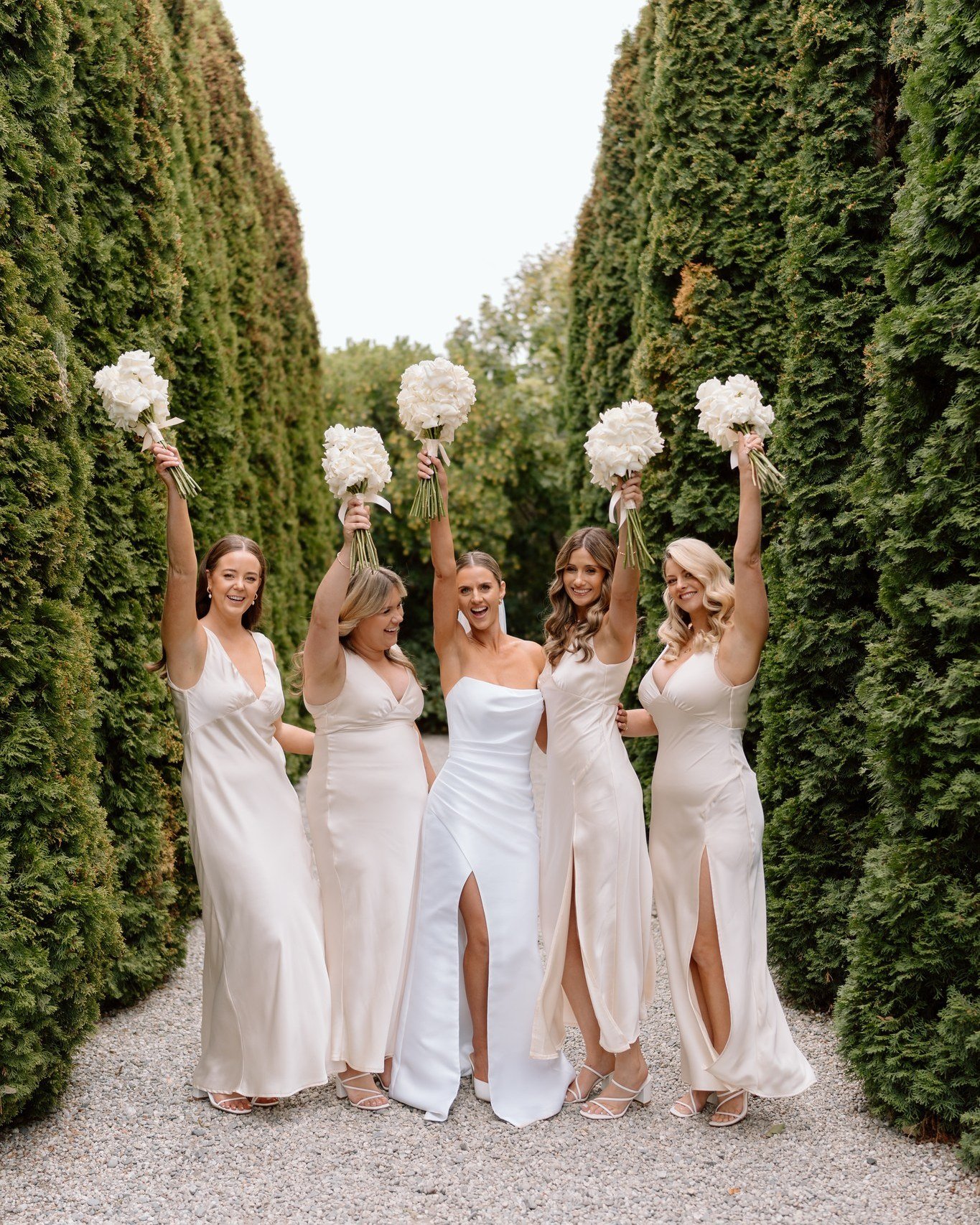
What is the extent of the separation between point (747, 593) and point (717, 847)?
0.93m

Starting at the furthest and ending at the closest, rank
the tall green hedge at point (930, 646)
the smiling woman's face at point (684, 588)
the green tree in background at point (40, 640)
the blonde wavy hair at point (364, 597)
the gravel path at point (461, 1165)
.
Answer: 1. the blonde wavy hair at point (364, 597)
2. the smiling woman's face at point (684, 588)
3. the green tree in background at point (40, 640)
4. the tall green hedge at point (930, 646)
5. the gravel path at point (461, 1165)

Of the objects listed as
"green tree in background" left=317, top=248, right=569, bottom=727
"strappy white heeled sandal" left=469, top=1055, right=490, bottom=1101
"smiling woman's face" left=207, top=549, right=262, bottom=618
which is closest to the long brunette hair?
"smiling woman's face" left=207, top=549, right=262, bottom=618

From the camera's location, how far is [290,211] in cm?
1275

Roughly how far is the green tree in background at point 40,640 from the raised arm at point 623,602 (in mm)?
1943

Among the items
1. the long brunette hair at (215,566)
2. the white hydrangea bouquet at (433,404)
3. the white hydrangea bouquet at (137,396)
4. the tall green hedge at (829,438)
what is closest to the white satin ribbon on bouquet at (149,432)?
the white hydrangea bouquet at (137,396)

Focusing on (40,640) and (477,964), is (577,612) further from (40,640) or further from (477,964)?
(40,640)

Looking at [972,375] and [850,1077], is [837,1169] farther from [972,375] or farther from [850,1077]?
[972,375]

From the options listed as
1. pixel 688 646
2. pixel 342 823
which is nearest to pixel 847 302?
pixel 688 646

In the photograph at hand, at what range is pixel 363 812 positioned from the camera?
14.2 feet

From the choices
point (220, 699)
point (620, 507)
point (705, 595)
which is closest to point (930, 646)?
point (705, 595)

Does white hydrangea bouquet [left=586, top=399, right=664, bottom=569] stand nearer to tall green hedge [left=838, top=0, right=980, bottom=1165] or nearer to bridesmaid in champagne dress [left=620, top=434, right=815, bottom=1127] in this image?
bridesmaid in champagne dress [left=620, top=434, right=815, bottom=1127]

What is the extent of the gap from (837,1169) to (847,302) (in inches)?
139

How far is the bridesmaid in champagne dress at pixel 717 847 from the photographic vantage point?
3.94 metres

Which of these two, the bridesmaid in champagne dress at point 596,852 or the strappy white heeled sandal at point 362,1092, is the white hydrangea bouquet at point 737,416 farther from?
the strappy white heeled sandal at point 362,1092
